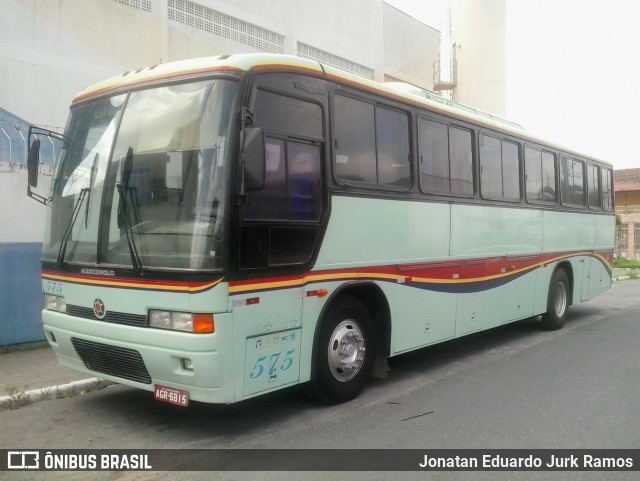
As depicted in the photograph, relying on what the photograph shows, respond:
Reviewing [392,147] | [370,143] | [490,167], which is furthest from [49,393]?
[490,167]

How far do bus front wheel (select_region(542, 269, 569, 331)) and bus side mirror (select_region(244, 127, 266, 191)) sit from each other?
295 inches

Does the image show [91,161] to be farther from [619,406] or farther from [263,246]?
[619,406]

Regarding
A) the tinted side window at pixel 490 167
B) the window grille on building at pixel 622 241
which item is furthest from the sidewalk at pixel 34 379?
the window grille on building at pixel 622 241

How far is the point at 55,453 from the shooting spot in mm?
4988

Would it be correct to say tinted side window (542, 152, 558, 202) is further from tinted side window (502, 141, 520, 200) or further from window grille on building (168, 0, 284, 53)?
window grille on building (168, 0, 284, 53)

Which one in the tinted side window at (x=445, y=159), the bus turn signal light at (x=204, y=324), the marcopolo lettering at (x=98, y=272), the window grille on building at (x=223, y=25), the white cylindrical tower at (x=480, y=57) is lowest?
the bus turn signal light at (x=204, y=324)

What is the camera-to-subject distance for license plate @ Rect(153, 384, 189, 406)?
4992mm

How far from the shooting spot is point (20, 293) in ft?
28.7

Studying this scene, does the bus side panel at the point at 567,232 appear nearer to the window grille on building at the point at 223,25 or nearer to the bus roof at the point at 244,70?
the bus roof at the point at 244,70

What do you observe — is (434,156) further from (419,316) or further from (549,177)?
(549,177)

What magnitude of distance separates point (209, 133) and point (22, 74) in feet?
16.9

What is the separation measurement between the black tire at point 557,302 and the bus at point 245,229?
387 centimetres

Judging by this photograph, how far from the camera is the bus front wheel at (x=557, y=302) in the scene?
35.6ft

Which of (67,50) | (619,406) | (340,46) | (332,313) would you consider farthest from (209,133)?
(340,46)
